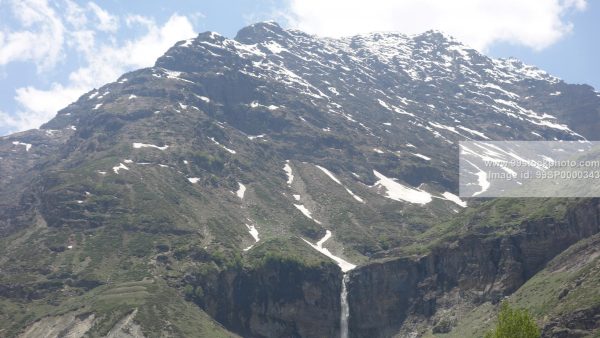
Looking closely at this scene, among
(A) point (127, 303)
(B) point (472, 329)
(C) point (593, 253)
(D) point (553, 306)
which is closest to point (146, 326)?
(A) point (127, 303)

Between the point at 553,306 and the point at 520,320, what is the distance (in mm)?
69829

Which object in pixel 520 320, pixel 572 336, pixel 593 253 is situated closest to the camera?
pixel 520 320

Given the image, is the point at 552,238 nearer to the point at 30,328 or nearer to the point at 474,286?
the point at 474,286

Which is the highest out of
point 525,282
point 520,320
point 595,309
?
point 525,282

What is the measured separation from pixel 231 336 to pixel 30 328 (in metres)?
58.4

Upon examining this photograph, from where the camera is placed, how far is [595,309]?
138 metres

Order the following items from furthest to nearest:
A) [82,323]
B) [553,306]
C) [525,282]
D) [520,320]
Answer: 1. [525,282]
2. [82,323]
3. [553,306]
4. [520,320]

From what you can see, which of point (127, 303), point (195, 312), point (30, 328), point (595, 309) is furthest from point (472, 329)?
point (30, 328)

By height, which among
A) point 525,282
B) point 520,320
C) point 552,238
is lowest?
point 520,320

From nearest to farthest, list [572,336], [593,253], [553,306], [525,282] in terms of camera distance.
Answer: [572,336] → [553,306] → [593,253] → [525,282]

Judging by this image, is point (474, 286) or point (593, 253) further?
point (474, 286)

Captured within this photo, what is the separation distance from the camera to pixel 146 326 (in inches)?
6939

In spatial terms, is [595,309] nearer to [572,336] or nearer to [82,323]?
[572,336]

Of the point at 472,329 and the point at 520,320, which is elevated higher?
the point at 472,329
